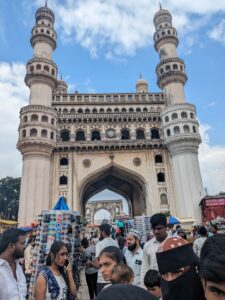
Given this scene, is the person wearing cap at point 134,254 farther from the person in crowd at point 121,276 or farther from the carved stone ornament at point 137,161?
the carved stone ornament at point 137,161

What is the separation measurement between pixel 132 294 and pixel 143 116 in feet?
94.0

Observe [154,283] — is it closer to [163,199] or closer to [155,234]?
[155,234]

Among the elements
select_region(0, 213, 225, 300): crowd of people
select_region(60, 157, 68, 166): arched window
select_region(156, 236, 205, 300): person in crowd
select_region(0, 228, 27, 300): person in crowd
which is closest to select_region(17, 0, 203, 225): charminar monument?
select_region(60, 157, 68, 166): arched window

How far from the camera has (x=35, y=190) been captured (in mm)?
24188

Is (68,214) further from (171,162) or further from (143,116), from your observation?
(143,116)

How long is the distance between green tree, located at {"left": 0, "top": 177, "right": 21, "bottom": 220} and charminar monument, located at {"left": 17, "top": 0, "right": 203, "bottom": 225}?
21.5 m

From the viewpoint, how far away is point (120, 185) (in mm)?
32938

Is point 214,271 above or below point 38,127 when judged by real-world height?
below

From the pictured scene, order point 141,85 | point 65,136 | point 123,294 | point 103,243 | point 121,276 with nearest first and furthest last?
point 123,294, point 121,276, point 103,243, point 65,136, point 141,85

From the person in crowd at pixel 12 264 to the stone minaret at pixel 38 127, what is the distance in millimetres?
21202

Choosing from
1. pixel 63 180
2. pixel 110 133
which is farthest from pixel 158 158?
pixel 63 180

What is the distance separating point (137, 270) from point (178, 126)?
23.8 metres

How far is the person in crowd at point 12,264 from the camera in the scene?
111 inches

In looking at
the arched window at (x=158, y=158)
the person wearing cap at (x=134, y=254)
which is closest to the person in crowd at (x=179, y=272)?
the person wearing cap at (x=134, y=254)
